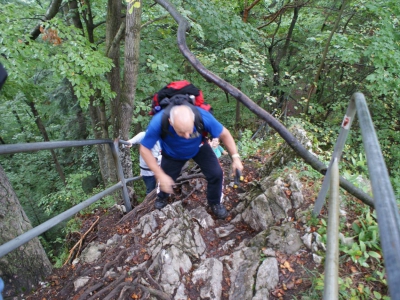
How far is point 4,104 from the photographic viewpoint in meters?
14.1

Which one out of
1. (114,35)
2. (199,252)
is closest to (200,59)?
(114,35)

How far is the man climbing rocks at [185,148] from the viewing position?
8.23 ft

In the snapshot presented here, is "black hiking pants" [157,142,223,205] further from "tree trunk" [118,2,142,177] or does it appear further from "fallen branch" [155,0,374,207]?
"tree trunk" [118,2,142,177]

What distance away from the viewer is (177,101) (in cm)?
257

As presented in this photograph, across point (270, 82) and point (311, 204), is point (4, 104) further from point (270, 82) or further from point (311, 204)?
point (311, 204)

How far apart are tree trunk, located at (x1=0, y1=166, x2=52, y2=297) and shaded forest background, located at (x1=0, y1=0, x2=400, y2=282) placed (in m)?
2.46

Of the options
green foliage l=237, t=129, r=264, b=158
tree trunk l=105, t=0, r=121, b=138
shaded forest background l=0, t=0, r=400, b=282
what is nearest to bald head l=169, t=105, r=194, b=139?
shaded forest background l=0, t=0, r=400, b=282

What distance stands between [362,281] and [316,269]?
0.34m

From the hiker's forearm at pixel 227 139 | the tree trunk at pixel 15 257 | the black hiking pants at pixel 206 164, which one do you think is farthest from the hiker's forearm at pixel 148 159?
the tree trunk at pixel 15 257

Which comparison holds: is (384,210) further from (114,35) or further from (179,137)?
(114,35)

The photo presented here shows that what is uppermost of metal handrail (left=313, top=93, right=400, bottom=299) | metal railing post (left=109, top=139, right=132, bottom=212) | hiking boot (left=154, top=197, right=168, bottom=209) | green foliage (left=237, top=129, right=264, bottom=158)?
metal handrail (left=313, top=93, right=400, bottom=299)

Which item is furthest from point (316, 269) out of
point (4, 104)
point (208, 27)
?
point (4, 104)

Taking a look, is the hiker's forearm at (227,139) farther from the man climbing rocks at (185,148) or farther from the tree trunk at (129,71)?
the tree trunk at (129,71)

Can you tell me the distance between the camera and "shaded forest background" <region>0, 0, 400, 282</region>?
4.93m
